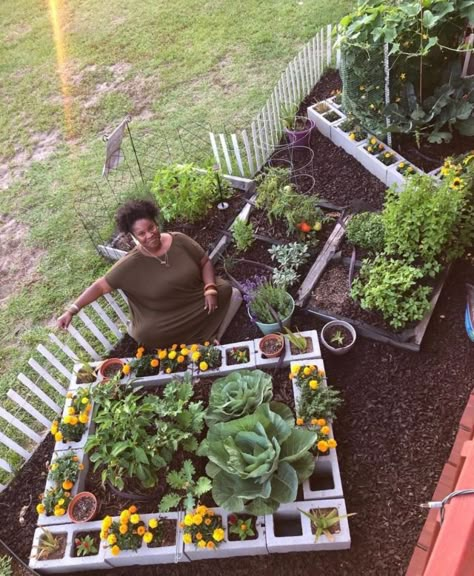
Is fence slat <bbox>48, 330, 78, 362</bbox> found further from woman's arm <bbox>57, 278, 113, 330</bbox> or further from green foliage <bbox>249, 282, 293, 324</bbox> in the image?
green foliage <bbox>249, 282, 293, 324</bbox>

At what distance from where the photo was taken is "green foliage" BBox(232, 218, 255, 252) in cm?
438

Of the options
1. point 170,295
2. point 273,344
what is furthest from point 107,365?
point 273,344

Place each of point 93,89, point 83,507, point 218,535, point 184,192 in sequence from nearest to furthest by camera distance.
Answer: point 218,535 < point 83,507 < point 184,192 < point 93,89

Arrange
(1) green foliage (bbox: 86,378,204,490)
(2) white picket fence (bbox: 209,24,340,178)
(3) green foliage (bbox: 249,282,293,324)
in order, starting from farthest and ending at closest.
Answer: (2) white picket fence (bbox: 209,24,340,178)
(3) green foliage (bbox: 249,282,293,324)
(1) green foliage (bbox: 86,378,204,490)

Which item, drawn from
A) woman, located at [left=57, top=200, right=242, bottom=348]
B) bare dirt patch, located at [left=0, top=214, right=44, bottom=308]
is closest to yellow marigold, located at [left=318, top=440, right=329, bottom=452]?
woman, located at [left=57, top=200, right=242, bottom=348]

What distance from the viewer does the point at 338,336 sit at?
3643 mm

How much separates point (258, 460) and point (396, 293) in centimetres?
171

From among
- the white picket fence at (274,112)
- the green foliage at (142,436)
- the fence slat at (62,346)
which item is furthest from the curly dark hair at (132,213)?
the white picket fence at (274,112)

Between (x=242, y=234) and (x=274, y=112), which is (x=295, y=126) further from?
(x=242, y=234)

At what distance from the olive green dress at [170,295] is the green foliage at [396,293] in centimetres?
121

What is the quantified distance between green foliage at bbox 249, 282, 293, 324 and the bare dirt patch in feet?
9.00

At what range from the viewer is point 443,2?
13.6ft

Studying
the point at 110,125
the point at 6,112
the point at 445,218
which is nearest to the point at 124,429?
the point at 445,218

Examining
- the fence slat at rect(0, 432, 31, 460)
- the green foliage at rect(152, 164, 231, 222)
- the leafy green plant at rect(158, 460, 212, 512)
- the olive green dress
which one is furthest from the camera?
the green foliage at rect(152, 164, 231, 222)
